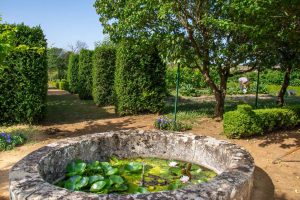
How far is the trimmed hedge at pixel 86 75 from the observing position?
69.3 ft

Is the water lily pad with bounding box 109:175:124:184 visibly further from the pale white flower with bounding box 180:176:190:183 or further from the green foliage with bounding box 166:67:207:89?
the green foliage with bounding box 166:67:207:89

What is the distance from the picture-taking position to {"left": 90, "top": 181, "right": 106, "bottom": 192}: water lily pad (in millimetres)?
3888

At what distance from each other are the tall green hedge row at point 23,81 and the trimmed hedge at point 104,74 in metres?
5.79

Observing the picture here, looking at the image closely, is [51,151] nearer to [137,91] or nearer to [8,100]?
[8,100]

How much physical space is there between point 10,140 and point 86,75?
12.6 metres

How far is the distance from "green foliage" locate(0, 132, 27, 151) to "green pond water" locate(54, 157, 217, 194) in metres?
5.14

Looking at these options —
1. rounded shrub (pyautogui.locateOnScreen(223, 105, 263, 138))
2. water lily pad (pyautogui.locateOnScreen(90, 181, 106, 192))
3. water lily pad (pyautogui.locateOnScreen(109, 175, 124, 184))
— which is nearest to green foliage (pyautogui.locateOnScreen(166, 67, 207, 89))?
rounded shrub (pyautogui.locateOnScreen(223, 105, 263, 138))

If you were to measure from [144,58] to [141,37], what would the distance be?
5.55ft

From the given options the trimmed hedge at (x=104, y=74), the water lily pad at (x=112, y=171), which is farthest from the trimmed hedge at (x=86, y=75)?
the water lily pad at (x=112, y=171)

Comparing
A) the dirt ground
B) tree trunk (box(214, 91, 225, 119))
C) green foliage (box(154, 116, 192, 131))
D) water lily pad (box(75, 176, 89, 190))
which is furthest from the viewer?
tree trunk (box(214, 91, 225, 119))

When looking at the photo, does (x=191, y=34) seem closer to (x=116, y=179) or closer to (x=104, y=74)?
(x=104, y=74)

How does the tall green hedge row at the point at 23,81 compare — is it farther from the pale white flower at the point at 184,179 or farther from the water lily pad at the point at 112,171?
the pale white flower at the point at 184,179

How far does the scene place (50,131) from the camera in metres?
11.0

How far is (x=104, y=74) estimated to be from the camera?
57.2 feet
